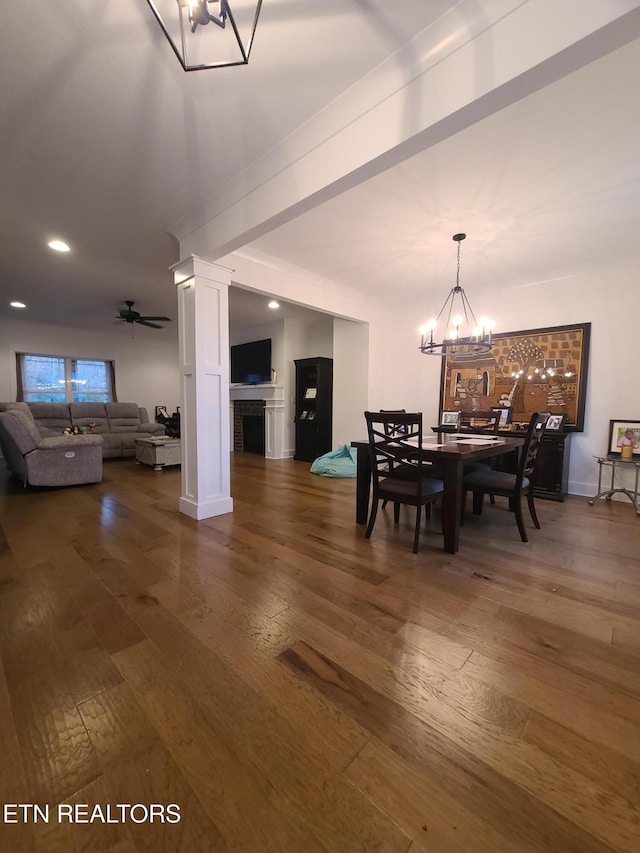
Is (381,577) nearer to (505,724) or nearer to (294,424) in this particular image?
(505,724)

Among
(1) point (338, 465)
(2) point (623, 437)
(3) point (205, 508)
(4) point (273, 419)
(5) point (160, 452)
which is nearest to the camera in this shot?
(3) point (205, 508)

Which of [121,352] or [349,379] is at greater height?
[121,352]

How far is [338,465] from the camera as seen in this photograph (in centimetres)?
481

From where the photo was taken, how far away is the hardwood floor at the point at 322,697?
84 cm

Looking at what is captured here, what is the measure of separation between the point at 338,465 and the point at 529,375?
107 inches

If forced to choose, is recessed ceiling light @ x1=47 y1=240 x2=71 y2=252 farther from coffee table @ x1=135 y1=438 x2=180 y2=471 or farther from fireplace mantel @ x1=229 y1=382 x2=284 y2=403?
fireplace mantel @ x1=229 y1=382 x2=284 y2=403

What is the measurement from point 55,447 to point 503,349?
224 inches

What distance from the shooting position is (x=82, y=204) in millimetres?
2686

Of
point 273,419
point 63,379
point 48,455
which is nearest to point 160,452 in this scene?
point 48,455

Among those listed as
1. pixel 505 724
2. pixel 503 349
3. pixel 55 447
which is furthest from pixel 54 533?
pixel 503 349

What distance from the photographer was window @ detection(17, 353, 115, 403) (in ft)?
22.3

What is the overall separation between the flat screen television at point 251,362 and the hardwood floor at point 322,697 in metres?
4.68

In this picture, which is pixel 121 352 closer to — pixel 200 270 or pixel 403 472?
pixel 200 270

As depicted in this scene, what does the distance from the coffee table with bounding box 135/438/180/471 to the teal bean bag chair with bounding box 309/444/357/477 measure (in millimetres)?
2191
